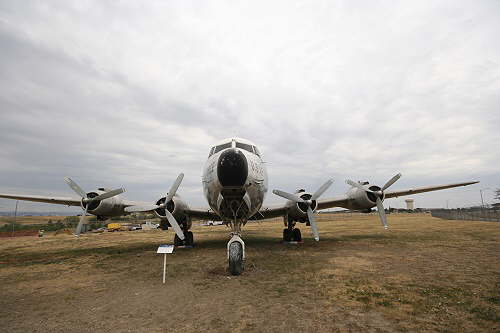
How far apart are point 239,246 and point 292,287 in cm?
224

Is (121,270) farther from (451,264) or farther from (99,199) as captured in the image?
(451,264)

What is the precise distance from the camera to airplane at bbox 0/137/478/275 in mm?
8344

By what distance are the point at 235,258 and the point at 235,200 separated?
2.04 meters

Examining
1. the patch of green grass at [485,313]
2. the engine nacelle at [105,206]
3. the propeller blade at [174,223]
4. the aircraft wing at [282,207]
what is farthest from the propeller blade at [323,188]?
the engine nacelle at [105,206]

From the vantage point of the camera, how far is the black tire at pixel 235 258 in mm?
8133

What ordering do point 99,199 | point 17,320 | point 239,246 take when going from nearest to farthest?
point 17,320
point 239,246
point 99,199

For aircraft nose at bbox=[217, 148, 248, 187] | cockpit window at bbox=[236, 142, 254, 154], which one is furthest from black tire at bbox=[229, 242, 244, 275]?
cockpit window at bbox=[236, 142, 254, 154]

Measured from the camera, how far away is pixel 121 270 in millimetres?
9398

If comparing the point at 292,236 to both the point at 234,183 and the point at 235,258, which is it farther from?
the point at 234,183

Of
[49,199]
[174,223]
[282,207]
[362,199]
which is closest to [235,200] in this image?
[174,223]

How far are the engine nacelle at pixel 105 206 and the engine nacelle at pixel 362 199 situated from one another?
44.4ft

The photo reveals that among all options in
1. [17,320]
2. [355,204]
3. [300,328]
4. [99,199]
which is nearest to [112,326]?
[17,320]

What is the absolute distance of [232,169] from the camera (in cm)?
805

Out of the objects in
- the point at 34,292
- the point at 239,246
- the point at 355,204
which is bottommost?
the point at 34,292
